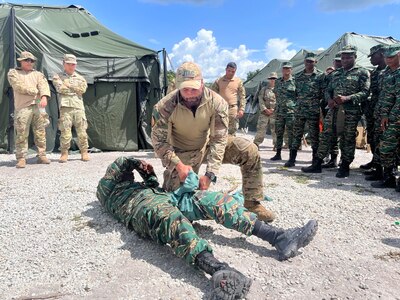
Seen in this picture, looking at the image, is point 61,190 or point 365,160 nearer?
point 61,190

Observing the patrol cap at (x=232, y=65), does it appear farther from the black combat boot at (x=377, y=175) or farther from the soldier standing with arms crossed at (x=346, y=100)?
the black combat boot at (x=377, y=175)

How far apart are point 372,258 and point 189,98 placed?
200cm

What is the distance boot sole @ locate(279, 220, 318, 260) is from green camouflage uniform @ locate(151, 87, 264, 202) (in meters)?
0.77

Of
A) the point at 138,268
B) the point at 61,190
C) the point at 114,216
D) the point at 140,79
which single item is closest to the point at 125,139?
the point at 140,79

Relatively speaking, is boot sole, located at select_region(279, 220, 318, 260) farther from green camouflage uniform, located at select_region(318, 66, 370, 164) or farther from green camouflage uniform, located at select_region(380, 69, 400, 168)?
green camouflage uniform, located at select_region(318, 66, 370, 164)

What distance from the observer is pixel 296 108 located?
654 centimetres

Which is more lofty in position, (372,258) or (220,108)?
(220,108)

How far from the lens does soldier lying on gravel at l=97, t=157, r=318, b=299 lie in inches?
88.6

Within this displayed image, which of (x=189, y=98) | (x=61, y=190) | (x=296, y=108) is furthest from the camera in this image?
(x=296, y=108)

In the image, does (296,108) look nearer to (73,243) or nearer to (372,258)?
(372,258)

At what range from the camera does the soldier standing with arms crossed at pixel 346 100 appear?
18.1ft

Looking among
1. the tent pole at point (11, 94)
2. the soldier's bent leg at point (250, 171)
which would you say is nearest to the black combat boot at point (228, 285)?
the soldier's bent leg at point (250, 171)

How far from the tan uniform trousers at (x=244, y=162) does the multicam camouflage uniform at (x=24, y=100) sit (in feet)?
13.3

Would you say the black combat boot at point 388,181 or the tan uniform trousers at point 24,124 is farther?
the tan uniform trousers at point 24,124
